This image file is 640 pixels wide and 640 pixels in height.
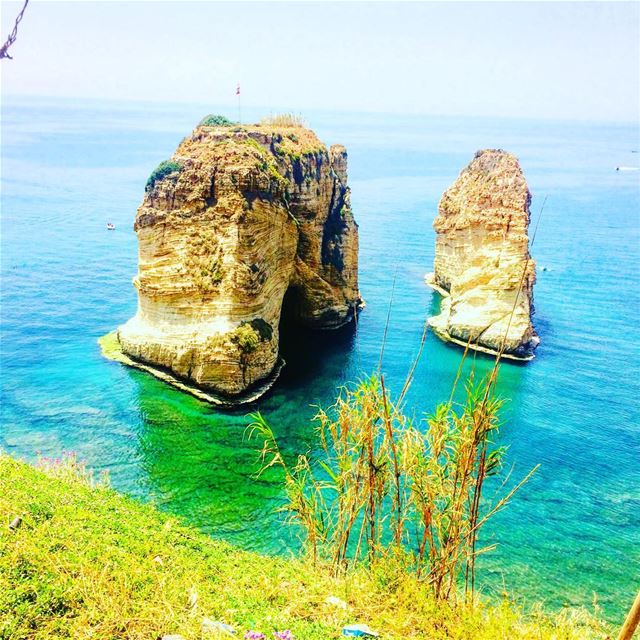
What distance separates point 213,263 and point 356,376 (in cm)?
987

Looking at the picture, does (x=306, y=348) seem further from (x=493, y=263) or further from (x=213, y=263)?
(x=493, y=263)

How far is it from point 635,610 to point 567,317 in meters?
37.2

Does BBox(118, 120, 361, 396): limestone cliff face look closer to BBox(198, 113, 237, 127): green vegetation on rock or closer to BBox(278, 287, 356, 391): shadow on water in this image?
BBox(198, 113, 237, 127): green vegetation on rock

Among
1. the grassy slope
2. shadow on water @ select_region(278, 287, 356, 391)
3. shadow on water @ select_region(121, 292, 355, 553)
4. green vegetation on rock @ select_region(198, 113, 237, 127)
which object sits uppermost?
green vegetation on rock @ select_region(198, 113, 237, 127)

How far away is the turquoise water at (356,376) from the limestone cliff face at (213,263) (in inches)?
79.6

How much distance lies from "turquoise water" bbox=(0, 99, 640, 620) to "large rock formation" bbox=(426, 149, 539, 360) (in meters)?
1.90

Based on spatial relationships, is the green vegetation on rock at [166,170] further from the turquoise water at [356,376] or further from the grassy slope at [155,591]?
the grassy slope at [155,591]

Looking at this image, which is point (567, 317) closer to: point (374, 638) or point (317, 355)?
point (317, 355)

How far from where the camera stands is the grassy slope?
319 inches

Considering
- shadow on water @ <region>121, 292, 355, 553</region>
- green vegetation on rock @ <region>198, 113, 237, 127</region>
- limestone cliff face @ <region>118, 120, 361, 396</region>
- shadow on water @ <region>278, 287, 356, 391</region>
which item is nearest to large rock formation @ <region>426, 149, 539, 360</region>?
shadow on water @ <region>278, 287, 356, 391</region>

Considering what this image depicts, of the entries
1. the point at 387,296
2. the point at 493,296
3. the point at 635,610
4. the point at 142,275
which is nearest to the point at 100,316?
the point at 142,275

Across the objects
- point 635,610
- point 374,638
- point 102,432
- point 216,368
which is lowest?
point 102,432

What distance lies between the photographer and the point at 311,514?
37.6ft

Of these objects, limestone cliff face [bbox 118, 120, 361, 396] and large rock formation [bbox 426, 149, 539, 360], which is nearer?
limestone cliff face [bbox 118, 120, 361, 396]
